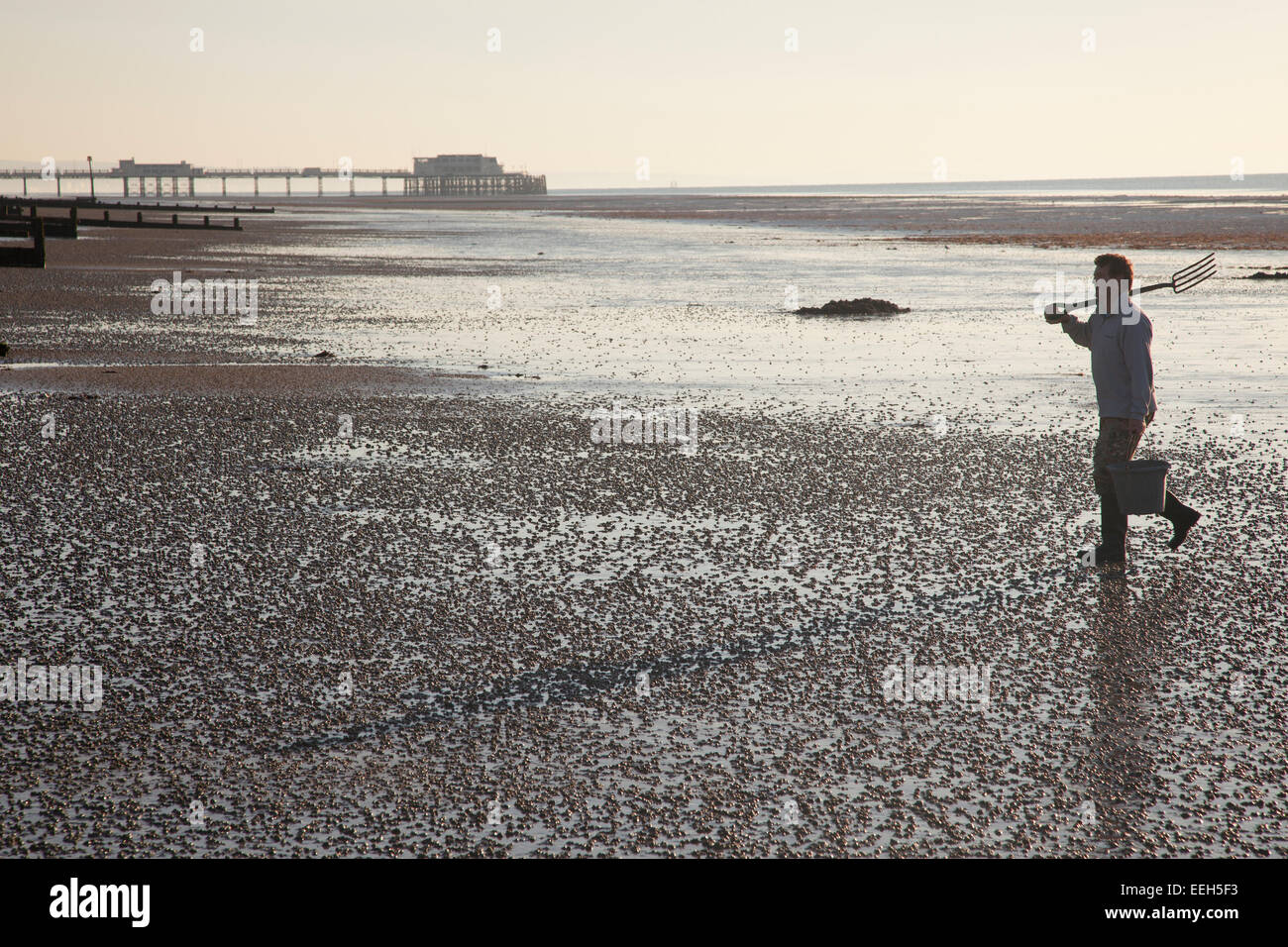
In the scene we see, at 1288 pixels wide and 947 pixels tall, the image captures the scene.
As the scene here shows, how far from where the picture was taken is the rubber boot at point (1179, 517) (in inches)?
323

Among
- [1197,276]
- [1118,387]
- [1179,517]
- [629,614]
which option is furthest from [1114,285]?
[1197,276]

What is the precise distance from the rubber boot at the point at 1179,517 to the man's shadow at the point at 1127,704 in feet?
1.50

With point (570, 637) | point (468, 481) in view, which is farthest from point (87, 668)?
point (468, 481)

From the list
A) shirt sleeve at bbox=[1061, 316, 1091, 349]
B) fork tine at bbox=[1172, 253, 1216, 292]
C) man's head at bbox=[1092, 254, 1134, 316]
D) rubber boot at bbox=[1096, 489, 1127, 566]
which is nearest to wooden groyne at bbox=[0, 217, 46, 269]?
fork tine at bbox=[1172, 253, 1216, 292]

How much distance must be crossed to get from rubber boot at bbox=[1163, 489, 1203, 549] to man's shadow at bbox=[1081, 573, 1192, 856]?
18.0 inches

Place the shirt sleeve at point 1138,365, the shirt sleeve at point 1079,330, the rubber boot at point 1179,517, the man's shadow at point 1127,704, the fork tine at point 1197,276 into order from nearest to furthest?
the man's shadow at point 1127,704, the shirt sleeve at point 1138,365, the rubber boot at point 1179,517, the shirt sleeve at point 1079,330, the fork tine at point 1197,276

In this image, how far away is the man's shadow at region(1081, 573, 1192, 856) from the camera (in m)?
4.70

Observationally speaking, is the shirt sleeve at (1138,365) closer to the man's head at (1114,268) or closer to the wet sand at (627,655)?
the man's head at (1114,268)

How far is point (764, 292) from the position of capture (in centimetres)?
3033

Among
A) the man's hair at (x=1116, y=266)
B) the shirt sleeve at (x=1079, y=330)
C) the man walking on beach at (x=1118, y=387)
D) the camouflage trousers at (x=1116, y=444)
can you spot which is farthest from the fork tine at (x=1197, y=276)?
the camouflage trousers at (x=1116, y=444)

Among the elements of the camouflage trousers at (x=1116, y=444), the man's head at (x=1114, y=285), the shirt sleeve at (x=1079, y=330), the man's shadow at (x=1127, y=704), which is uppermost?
the man's head at (x=1114, y=285)

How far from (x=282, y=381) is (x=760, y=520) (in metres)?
8.57

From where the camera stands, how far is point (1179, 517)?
8219 millimetres

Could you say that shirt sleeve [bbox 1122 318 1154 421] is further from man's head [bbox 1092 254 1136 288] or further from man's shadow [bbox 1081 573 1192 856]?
man's shadow [bbox 1081 573 1192 856]
